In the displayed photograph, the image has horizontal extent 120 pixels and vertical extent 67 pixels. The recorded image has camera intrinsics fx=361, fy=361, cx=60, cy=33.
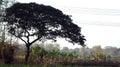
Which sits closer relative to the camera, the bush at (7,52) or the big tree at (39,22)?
the bush at (7,52)

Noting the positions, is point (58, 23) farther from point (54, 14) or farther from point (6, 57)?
point (6, 57)

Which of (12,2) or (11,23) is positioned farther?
(12,2)

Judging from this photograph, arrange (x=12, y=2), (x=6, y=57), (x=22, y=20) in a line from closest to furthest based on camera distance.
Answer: (x=6, y=57), (x=22, y=20), (x=12, y=2)

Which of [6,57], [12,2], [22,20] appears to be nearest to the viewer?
[6,57]

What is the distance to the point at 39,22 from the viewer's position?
44.8 m

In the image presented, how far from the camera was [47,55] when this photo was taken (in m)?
45.7

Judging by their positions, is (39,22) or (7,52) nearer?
(7,52)

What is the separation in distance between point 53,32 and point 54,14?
7.38 ft

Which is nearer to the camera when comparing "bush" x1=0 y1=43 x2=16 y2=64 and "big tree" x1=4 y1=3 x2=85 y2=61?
"bush" x1=0 y1=43 x2=16 y2=64

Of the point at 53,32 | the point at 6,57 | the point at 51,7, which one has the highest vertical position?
the point at 51,7

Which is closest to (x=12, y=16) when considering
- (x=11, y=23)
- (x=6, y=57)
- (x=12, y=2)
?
(x=11, y=23)

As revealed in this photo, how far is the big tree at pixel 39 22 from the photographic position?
44.6 meters

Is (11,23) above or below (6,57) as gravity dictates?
above

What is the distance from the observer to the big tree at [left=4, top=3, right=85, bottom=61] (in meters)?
44.6
